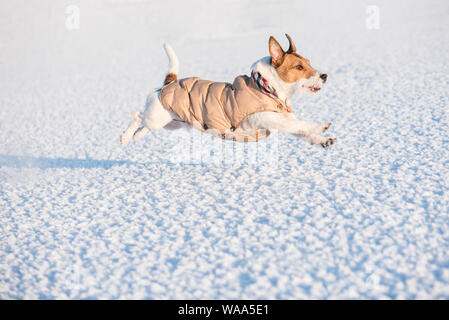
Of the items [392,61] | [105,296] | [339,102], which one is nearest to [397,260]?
[105,296]

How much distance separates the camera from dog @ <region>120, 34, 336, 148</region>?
252 centimetres

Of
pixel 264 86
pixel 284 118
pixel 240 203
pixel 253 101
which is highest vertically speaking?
pixel 264 86

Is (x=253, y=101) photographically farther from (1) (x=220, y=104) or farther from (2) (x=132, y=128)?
(2) (x=132, y=128)

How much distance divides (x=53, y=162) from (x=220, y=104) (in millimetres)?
2742

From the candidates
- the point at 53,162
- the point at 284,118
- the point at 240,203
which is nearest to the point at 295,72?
the point at 284,118

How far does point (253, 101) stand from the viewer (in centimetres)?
259

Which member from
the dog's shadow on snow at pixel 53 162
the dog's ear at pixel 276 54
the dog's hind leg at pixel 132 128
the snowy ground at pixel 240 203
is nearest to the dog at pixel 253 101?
the dog's ear at pixel 276 54

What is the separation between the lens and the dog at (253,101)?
2.52 meters

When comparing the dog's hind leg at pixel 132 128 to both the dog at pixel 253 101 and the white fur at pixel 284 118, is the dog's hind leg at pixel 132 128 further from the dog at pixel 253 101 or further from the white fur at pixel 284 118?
the white fur at pixel 284 118

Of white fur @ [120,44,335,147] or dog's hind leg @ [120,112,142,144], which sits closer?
white fur @ [120,44,335,147]

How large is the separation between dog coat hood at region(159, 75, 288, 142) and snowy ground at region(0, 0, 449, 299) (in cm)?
58

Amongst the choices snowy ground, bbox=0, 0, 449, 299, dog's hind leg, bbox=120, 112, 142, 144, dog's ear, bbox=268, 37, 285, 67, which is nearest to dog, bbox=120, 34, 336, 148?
dog's ear, bbox=268, 37, 285, 67

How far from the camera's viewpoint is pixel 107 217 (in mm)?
2809

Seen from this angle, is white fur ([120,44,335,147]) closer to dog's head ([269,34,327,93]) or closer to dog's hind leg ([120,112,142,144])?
dog's head ([269,34,327,93])
